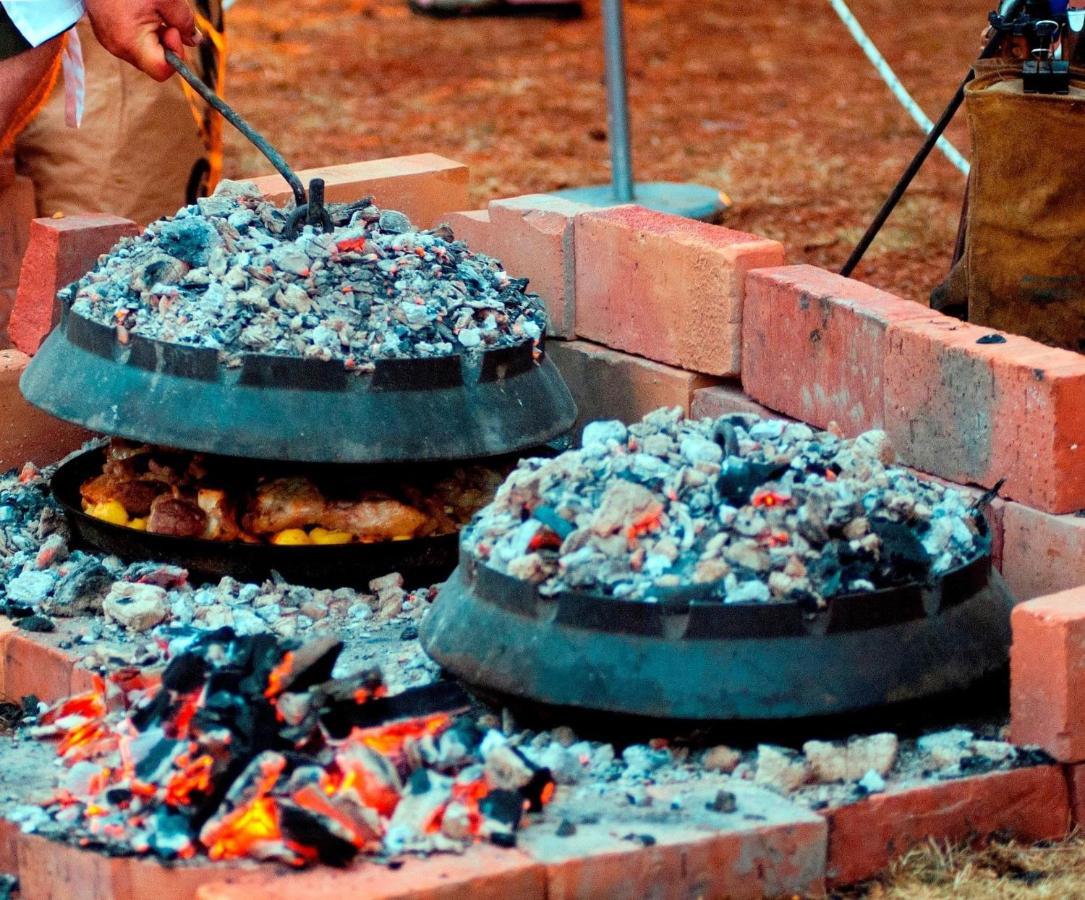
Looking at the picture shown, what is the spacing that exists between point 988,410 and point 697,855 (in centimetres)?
122

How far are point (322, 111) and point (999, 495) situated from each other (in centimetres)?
779

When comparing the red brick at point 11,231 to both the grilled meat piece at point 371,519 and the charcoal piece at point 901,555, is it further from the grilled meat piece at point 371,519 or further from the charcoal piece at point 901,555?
the charcoal piece at point 901,555

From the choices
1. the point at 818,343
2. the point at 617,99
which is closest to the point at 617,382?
the point at 818,343

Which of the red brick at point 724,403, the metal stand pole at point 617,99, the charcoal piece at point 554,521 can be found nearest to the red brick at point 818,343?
the red brick at point 724,403

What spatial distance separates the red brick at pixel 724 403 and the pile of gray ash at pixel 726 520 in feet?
2.39

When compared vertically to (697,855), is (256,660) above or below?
above

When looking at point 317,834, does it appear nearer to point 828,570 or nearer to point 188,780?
point 188,780

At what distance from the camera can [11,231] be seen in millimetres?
6824

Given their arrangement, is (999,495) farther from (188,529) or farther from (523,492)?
(188,529)

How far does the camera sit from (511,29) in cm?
1329

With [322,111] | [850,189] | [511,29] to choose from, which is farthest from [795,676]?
[511,29]

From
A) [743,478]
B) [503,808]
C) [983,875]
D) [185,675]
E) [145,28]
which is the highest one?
[145,28]

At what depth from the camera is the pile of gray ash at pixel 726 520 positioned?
10.9 ft

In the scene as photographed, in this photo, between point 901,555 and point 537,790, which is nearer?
point 537,790
